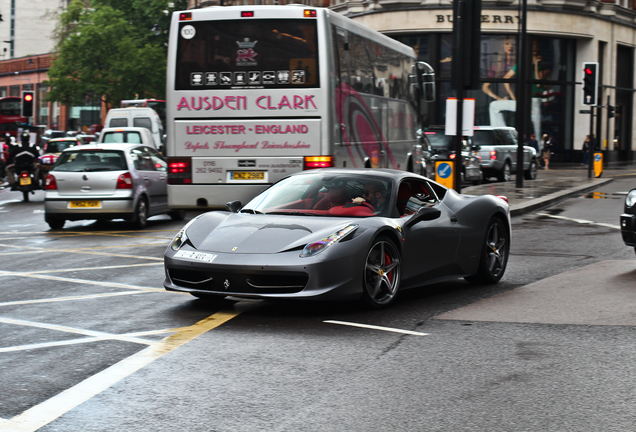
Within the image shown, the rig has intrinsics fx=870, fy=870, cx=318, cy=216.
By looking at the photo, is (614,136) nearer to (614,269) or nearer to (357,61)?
(357,61)

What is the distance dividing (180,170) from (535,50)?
111 ft

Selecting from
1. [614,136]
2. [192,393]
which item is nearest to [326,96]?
[192,393]

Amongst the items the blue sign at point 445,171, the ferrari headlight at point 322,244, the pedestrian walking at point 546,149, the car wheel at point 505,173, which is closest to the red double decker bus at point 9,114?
the pedestrian walking at point 546,149

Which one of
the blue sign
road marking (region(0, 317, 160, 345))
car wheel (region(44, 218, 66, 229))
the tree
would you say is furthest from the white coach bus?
the tree

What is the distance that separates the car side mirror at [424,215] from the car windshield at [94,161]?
8.44 m

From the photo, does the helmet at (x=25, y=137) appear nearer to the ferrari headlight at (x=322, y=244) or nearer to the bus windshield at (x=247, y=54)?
the bus windshield at (x=247, y=54)

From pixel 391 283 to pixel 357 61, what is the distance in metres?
8.40

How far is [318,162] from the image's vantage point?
1334 cm

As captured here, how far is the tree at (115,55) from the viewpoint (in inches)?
2103

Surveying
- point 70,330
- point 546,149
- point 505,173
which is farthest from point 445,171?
point 546,149

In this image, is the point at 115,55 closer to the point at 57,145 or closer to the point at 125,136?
the point at 57,145

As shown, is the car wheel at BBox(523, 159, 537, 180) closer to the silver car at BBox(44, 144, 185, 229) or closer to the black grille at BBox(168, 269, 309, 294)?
the silver car at BBox(44, 144, 185, 229)

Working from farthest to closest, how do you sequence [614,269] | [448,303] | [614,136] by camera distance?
[614,136]
[614,269]
[448,303]

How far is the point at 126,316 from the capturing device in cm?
704
